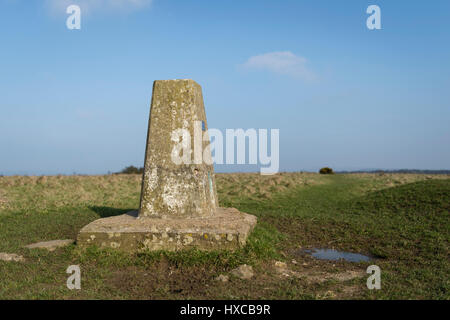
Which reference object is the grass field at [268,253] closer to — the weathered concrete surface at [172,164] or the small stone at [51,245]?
the small stone at [51,245]

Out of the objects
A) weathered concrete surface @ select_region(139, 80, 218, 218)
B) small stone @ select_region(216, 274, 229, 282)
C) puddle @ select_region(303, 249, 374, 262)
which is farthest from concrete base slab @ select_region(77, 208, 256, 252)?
Result: puddle @ select_region(303, 249, 374, 262)

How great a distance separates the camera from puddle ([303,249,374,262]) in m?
8.14

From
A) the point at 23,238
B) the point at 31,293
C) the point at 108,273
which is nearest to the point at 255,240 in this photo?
the point at 108,273

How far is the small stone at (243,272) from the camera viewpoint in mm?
6209

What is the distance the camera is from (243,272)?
247 inches

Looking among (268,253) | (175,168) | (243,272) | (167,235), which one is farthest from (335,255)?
(175,168)

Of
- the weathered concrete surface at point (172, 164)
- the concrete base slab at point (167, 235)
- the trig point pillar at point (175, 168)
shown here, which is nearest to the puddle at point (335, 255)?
the trig point pillar at point (175, 168)

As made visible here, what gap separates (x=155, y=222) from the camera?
319 inches

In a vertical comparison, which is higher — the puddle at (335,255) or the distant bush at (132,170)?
the distant bush at (132,170)

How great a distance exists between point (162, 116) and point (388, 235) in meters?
7.20

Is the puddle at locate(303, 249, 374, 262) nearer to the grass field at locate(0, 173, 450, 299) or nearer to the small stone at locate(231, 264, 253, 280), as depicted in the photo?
the grass field at locate(0, 173, 450, 299)

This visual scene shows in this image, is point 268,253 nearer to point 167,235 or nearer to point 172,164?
point 167,235

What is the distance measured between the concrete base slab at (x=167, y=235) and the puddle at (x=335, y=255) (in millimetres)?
1936
